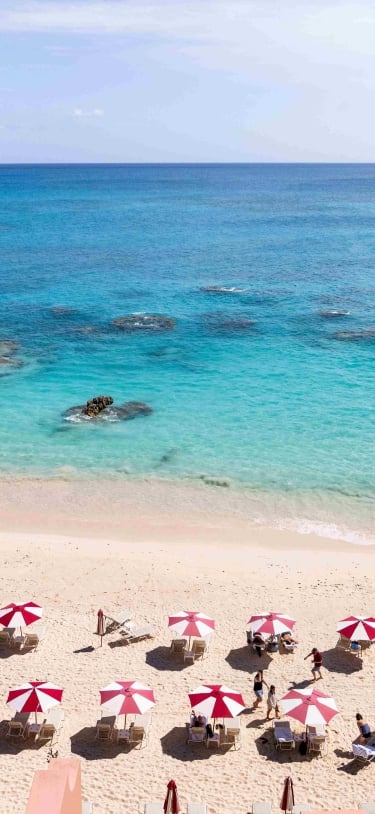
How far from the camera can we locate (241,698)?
17.9 m

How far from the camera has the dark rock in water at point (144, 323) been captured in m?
54.0

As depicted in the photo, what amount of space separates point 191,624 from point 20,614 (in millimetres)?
5146

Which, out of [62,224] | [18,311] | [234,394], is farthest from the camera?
[62,224]

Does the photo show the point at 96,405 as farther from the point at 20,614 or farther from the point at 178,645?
the point at 178,645

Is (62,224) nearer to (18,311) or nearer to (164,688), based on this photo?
(18,311)

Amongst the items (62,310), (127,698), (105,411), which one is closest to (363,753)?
(127,698)

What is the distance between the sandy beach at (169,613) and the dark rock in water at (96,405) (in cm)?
734

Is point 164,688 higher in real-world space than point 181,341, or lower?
lower

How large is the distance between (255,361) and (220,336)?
5809 mm

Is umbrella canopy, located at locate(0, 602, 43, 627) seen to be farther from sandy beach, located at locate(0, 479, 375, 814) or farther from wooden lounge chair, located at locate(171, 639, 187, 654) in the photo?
wooden lounge chair, located at locate(171, 639, 187, 654)

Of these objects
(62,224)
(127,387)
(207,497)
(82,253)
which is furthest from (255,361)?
(62,224)

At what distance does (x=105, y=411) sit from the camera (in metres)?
39.4

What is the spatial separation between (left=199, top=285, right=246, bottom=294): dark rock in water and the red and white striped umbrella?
49697 mm

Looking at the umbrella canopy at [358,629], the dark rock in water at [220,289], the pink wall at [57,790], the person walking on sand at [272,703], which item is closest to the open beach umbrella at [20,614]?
the person walking on sand at [272,703]
